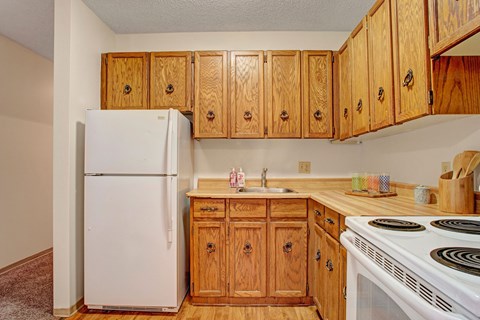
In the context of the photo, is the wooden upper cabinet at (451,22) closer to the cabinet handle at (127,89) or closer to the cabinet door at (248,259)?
the cabinet door at (248,259)

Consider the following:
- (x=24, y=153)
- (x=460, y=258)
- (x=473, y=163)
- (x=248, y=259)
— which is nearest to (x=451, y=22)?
(x=473, y=163)

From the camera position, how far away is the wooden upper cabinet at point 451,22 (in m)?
0.92

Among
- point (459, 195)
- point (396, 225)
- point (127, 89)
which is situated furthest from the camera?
point (127, 89)

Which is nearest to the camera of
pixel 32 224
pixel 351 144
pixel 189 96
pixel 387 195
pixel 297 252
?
pixel 387 195

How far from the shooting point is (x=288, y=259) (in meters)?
2.08

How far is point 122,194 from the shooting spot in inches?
76.9

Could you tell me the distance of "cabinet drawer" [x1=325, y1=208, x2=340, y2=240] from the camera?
4.99 feet

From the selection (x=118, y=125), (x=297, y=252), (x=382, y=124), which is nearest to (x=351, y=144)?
(x=382, y=124)

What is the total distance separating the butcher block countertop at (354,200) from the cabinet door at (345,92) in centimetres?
55

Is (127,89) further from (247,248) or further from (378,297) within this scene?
(378,297)

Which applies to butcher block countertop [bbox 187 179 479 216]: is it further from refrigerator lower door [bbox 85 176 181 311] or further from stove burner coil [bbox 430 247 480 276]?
stove burner coil [bbox 430 247 480 276]

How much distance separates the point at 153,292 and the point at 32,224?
2.17 metres

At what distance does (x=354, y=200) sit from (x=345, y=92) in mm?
936

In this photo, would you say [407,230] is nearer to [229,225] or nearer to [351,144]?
[229,225]
